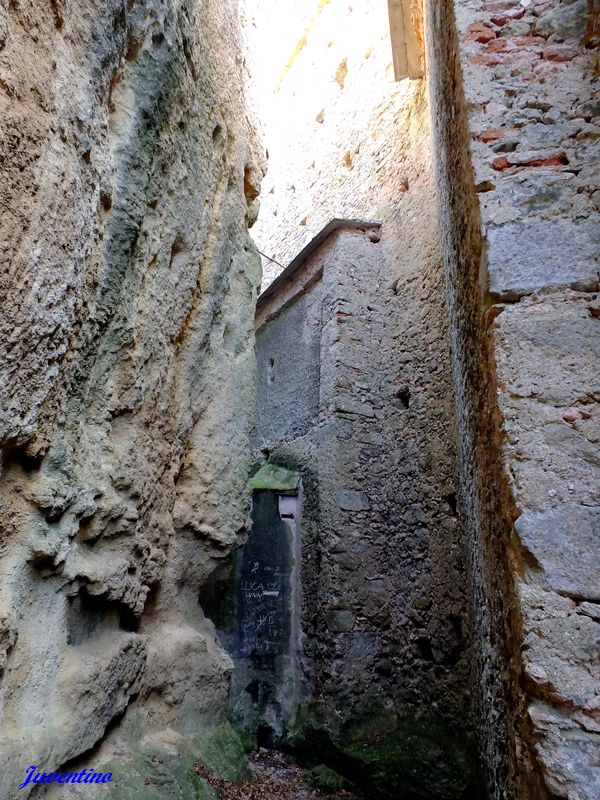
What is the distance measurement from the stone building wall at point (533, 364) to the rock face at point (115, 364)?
1.62m

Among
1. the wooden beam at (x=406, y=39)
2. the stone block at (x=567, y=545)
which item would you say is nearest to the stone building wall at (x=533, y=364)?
the stone block at (x=567, y=545)

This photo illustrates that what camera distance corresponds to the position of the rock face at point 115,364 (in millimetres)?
1958

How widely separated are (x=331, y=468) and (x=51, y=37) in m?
4.79

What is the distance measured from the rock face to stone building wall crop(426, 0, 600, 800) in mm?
1619

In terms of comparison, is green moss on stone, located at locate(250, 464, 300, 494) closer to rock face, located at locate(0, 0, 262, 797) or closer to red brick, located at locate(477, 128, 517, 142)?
rock face, located at locate(0, 0, 262, 797)

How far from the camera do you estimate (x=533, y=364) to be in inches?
86.1

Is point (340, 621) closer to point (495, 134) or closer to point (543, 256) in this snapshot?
point (543, 256)

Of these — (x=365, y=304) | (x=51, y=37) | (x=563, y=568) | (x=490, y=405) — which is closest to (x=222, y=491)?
(x=490, y=405)

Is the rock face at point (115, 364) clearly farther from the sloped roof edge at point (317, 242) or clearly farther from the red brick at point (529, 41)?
the sloped roof edge at point (317, 242)

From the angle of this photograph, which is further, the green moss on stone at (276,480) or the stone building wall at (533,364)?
the green moss on stone at (276,480)

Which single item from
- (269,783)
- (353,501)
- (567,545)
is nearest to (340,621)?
(353,501)

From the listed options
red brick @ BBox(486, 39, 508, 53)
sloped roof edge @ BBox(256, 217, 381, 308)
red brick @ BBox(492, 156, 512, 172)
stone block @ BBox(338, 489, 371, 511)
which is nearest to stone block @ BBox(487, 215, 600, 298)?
red brick @ BBox(492, 156, 512, 172)

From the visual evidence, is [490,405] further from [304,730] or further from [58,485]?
[304,730]

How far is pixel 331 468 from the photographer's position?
20.3 feet
